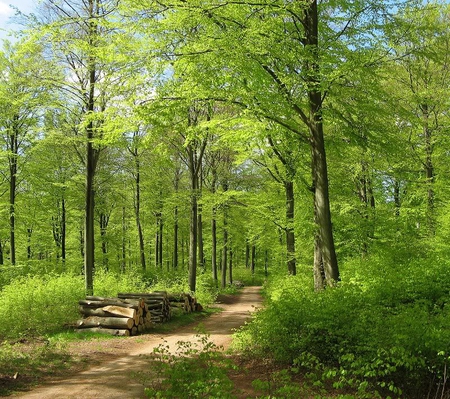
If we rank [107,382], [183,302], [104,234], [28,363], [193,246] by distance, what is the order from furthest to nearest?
[104,234] → [193,246] → [183,302] → [28,363] → [107,382]

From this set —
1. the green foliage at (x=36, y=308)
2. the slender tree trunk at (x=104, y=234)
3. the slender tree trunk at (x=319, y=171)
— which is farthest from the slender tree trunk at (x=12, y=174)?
the slender tree trunk at (x=319, y=171)

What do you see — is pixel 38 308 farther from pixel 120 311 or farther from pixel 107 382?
pixel 107 382

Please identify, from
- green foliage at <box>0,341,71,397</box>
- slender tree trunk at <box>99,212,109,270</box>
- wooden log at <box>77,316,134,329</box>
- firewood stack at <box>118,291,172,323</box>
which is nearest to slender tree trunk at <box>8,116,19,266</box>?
slender tree trunk at <box>99,212,109,270</box>

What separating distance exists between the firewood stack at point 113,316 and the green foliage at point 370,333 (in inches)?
167

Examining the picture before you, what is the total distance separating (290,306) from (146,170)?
69.5 ft

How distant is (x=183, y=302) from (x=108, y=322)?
4828mm

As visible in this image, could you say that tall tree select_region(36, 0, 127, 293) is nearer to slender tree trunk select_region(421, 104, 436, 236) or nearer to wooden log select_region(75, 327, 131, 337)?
wooden log select_region(75, 327, 131, 337)

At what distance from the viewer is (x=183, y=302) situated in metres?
15.4

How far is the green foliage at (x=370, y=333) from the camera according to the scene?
4488 millimetres

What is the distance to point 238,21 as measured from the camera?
838cm

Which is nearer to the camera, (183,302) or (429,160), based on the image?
(183,302)

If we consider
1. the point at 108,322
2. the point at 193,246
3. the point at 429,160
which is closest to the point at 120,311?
the point at 108,322

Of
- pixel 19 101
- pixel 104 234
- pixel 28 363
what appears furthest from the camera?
pixel 104 234

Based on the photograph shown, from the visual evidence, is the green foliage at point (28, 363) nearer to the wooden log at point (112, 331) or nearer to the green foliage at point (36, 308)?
the green foliage at point (36, 308)
